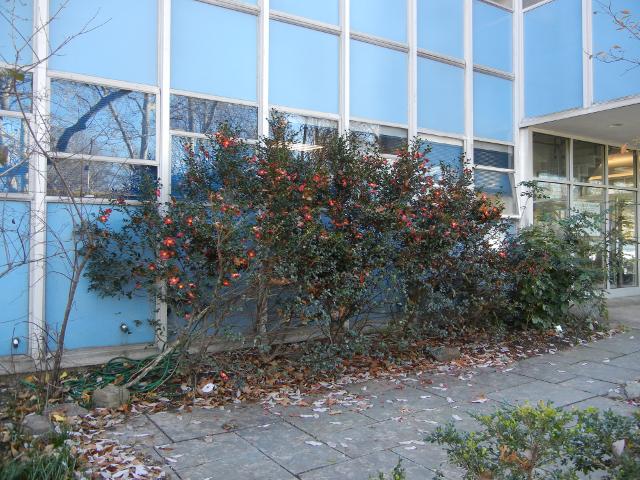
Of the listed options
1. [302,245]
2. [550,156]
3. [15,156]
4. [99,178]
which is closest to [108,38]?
[99,178]

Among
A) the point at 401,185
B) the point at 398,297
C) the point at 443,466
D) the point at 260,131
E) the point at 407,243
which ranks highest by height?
the point at 260,131

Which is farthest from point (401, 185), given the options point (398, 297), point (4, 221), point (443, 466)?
point (4, 221)

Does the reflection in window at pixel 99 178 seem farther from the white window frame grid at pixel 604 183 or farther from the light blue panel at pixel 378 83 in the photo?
the white window frame grid at pixel 604 183

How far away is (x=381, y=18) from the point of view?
8539 mm

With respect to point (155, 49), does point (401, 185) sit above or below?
below

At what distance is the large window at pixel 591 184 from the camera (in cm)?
1076

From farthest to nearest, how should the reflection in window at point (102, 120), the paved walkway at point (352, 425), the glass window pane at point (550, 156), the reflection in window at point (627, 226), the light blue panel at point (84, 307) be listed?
the reflection in window at point (627, 226)
the glass window pane at point (550, 156)
the reflection in window at point (102, 120)
the light blue panel at point (84, 307)
the paved walkway at point (352, 425)

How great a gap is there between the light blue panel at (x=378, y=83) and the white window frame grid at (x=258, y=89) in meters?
0.10

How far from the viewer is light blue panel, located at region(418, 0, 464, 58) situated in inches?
355

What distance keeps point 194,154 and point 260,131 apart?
46.8 inches

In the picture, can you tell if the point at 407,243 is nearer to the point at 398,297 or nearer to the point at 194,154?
the point at 398,297

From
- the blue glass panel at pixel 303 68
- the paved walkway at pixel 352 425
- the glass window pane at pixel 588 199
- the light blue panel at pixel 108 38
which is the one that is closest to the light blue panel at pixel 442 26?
the blue glass panel at pixel 303 68

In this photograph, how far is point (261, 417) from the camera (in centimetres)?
479

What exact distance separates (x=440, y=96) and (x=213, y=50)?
418 centimetres
